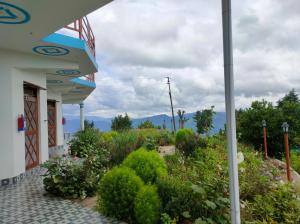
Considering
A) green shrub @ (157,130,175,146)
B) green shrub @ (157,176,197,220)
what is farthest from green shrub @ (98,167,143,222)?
green shrub @ (157,130,175,146)

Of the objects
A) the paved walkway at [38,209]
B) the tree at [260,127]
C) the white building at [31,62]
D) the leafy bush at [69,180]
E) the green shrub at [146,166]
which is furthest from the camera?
the tree at [260,127]

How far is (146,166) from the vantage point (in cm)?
601

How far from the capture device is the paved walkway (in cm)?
505

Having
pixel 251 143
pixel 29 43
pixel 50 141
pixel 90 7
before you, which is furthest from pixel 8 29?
pixel 251 143

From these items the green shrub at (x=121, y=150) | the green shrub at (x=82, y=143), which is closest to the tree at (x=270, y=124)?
the green shrub at (x=121, y=150)

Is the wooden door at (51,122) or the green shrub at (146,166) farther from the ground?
the wooden door at (51,122)

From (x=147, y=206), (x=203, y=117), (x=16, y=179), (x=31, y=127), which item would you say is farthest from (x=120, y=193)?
(x=203, y=117)

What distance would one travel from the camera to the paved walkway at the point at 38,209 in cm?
505

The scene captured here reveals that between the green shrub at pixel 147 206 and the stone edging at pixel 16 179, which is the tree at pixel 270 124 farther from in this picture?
the green shrub at pixel 147 206

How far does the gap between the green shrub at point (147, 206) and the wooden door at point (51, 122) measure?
11.6m

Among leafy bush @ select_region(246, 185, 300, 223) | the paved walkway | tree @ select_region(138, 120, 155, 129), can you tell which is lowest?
the paved walkway

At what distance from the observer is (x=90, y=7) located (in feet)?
15.6

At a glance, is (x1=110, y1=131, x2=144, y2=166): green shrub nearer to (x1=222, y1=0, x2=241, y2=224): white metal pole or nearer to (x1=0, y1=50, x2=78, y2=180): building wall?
(x1=0, y1=50, x2=78, y2=180): building wall

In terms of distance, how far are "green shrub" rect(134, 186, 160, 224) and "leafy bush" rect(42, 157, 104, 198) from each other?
75.9 inches
